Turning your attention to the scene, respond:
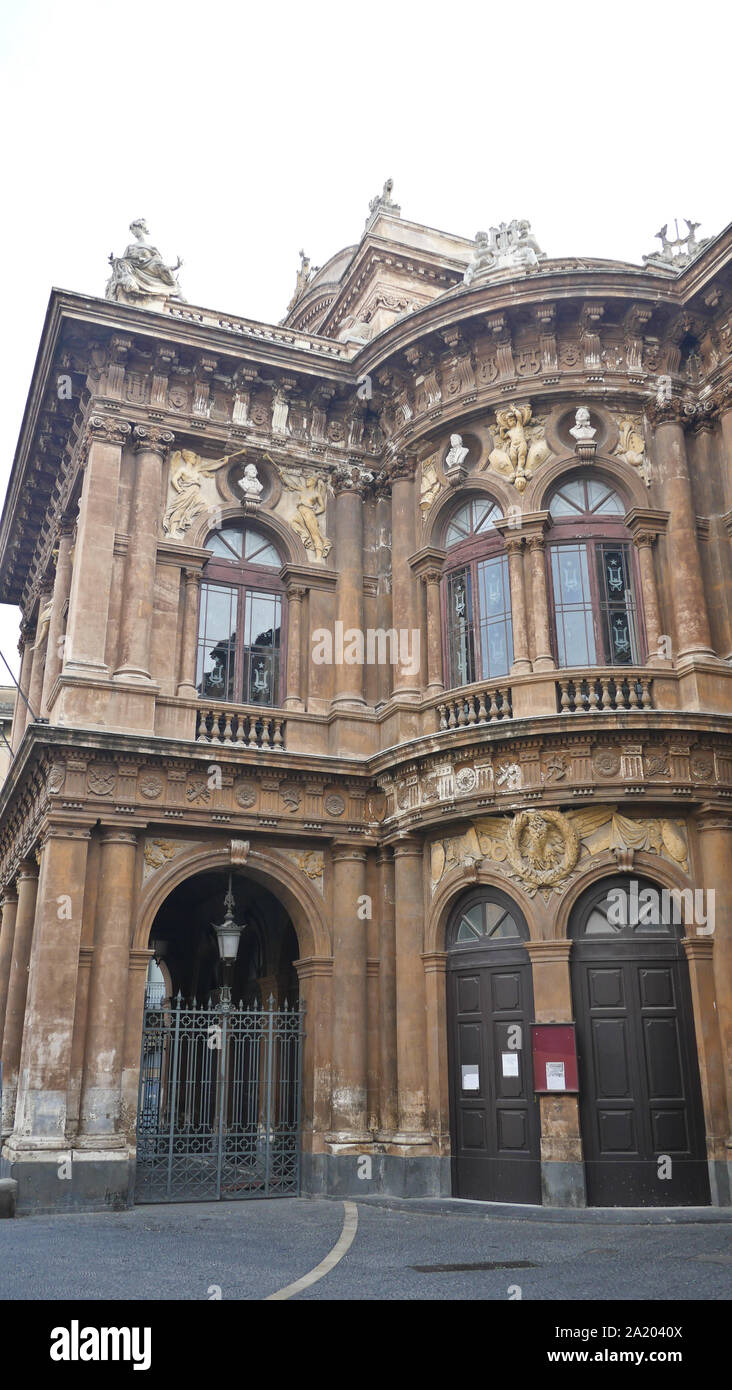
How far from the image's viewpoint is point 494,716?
A: 55.6ft

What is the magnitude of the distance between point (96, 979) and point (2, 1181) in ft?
9.08

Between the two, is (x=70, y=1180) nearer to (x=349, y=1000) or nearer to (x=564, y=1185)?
(x=349, y=1000)

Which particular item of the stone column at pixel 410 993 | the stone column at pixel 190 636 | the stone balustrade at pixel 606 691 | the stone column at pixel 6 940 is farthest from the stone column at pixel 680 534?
the stone column at pixel 6 940

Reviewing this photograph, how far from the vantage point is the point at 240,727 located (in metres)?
18.1

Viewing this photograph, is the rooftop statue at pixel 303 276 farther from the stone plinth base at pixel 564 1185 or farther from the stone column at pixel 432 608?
the stone plinth base at pixel 564 1185

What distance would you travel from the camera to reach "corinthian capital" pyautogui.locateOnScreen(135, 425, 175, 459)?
62.3ft

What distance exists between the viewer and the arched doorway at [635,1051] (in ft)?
48.2

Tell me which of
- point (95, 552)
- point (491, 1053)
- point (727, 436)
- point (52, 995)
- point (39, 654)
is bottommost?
point (491, 1053)

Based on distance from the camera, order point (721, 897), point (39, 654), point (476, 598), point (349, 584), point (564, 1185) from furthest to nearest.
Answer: point (39, 654)
point (349, 584)
point (476, 598)
point (721, 897)
point (564, 1185)

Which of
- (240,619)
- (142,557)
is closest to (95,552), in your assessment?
(142,557)

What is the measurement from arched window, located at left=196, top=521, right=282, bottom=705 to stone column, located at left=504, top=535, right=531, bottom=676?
14.0ft

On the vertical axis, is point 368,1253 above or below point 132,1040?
below

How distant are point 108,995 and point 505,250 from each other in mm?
13419

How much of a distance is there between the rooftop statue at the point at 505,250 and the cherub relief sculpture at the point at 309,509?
4.30 m
